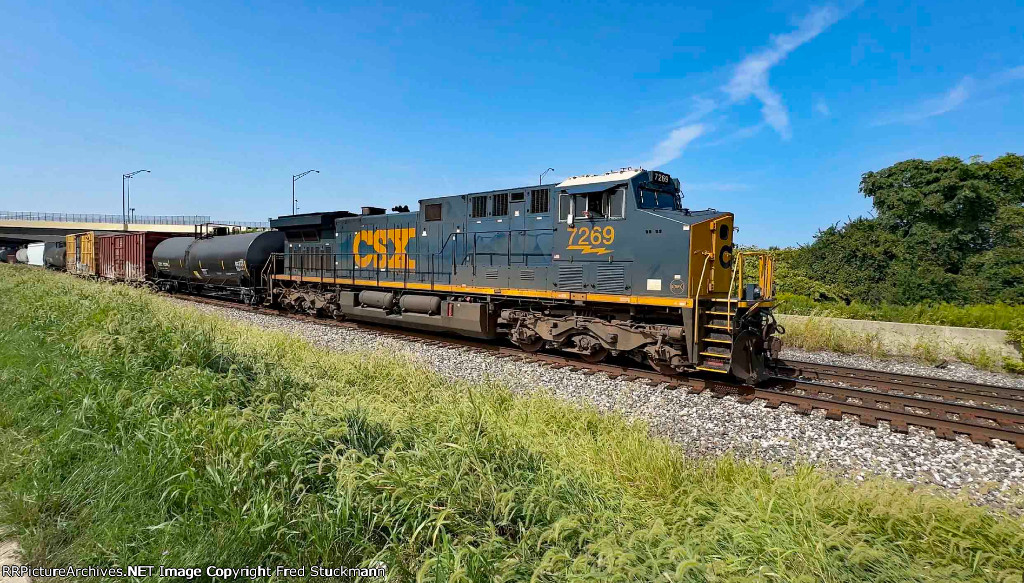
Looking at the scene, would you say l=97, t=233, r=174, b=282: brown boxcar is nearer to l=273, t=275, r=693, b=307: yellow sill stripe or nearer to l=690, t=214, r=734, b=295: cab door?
l=273, t=275, r=693, b=307: yellow sill stripe

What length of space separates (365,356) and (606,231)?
492 centimetres

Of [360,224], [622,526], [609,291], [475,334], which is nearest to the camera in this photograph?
[622,526]

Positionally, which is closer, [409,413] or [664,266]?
[409,413]

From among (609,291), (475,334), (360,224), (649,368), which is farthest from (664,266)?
(360,224)

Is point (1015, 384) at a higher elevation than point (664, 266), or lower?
lower

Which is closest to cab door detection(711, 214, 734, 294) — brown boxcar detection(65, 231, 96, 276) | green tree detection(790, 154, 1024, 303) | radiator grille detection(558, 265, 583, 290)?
radiator grille detection(558, 265, 583, 290)

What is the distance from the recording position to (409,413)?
5016mm

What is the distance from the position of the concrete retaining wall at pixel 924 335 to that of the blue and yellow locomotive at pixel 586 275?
5.25 metres

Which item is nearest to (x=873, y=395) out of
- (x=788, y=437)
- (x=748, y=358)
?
(x=748, y=358)

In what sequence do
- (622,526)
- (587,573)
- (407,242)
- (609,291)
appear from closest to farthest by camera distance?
(587,573) < (622,526) < (609,291) < (407,242)

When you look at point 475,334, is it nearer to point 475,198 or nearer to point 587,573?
point 475,198

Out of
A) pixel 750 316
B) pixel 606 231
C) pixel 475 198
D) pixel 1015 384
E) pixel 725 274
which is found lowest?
pixel 1015 384

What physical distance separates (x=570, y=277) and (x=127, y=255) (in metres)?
23.5

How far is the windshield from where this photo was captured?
29.1 ft
